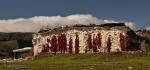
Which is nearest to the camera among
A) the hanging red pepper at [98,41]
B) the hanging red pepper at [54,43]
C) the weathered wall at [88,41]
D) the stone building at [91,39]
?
the stone building at [91,39]

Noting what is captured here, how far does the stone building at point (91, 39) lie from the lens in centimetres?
9019

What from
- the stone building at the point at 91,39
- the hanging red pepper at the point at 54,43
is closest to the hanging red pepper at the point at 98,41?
the stone building at the point at 91,39

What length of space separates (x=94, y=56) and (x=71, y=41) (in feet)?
60.1

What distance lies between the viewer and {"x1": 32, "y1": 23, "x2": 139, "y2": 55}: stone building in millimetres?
90188

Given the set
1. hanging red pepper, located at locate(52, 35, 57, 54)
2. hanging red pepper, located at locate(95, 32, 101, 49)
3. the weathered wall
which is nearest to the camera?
the weathered wall

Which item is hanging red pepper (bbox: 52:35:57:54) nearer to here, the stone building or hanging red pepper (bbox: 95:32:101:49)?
the stone building

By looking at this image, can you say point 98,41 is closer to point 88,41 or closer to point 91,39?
point 91,39

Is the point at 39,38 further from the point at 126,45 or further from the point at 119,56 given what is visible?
the point at 119,56

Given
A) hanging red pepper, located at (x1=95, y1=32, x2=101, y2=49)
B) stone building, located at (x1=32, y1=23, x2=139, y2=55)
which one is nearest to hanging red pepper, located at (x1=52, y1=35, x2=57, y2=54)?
stone building, located at (x1=32, y1=23, x2=139, y2=55)

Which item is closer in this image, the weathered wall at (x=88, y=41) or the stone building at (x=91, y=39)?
the stone building at (x=91, y=39)

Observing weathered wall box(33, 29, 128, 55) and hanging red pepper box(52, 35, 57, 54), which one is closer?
weathered wall box(33, 29, 128, 55)

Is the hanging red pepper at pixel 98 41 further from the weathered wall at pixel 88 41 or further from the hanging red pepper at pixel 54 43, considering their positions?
the hanging red pepper at pixel 54 43

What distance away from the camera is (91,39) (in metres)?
94.3

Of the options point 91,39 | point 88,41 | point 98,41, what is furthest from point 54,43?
point 98,41
